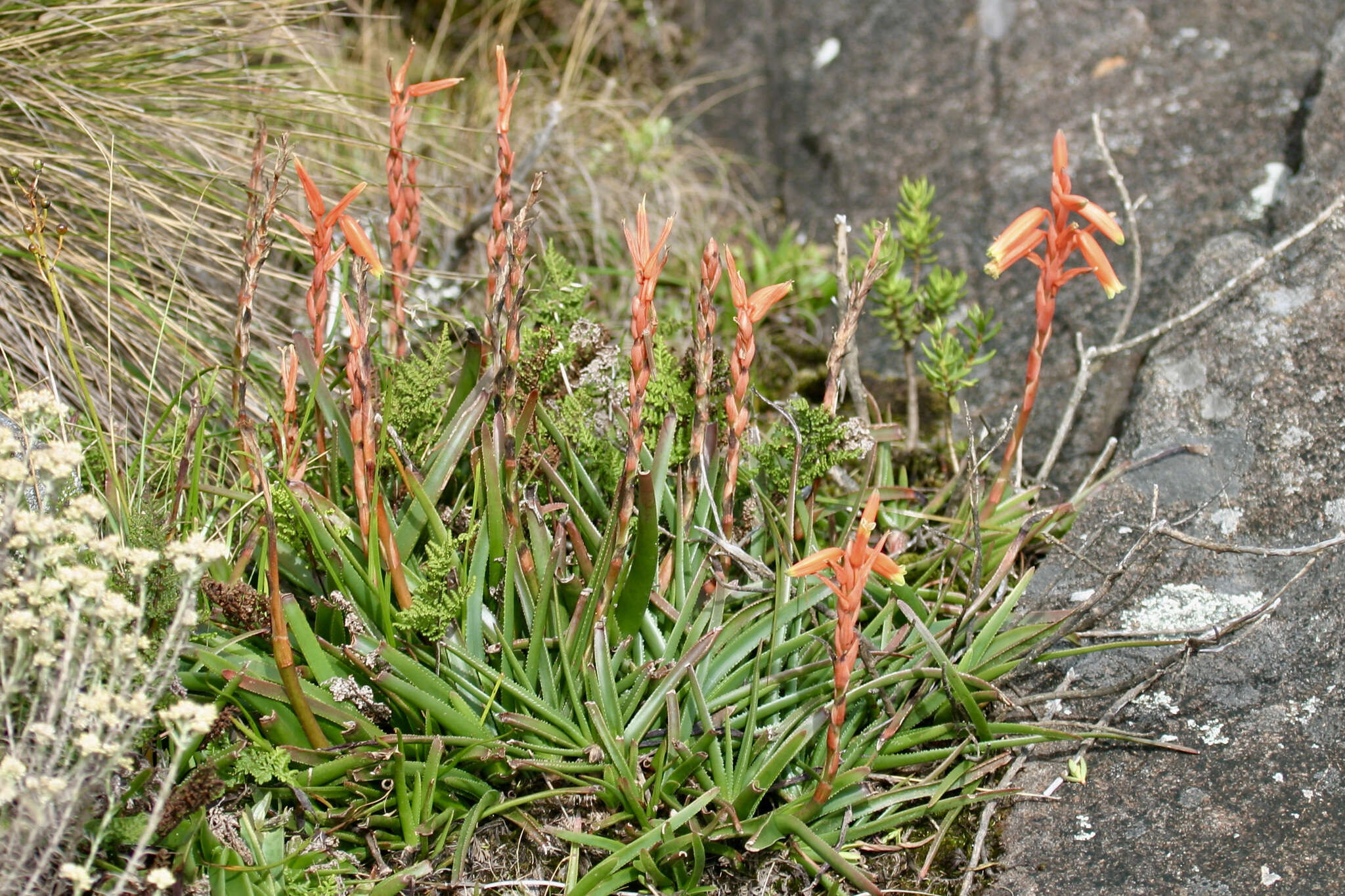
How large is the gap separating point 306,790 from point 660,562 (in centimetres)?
87

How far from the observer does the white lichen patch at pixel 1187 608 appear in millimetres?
2369

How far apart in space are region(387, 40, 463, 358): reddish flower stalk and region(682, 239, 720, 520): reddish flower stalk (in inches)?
27.1

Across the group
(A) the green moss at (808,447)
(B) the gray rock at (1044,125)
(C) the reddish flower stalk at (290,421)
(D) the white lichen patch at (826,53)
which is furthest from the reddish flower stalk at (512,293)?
(D) the white lichen patch at (826,53)

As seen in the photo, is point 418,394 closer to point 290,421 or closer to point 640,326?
point 290,421

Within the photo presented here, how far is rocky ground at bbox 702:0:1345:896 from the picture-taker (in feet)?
6.72

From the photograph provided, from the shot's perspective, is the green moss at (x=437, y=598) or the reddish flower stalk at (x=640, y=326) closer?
the reddish flower stalk at (x=640, y=326)

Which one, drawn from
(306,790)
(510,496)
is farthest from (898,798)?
(306,790)

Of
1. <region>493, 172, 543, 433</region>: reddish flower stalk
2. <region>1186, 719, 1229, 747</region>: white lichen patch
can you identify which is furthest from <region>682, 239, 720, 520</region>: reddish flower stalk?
<region>1186, 719, 1229, 747</region>: white lichen patch

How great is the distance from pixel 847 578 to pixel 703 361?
579 millimetres

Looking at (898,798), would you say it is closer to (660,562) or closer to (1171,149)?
(660,562)

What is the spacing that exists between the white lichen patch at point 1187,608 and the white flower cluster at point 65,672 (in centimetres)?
197

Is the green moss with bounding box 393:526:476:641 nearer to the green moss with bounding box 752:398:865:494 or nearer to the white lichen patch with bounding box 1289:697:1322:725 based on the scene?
the green moss with bounding box 752:398:865:494

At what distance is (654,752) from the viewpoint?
2.17m

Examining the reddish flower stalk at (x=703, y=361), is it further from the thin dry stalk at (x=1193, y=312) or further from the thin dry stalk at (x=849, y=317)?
the thin dry stalk at (x=1193, y=312)
